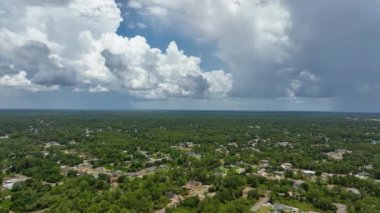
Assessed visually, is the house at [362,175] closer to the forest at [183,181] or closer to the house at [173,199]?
the forest at [183,181]

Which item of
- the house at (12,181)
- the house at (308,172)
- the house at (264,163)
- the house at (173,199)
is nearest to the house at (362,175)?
the house at (308,172)

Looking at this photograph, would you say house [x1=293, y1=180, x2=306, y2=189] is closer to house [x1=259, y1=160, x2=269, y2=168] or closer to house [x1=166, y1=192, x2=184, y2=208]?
house [x1=259, y1=160, x2=269, y2=168]

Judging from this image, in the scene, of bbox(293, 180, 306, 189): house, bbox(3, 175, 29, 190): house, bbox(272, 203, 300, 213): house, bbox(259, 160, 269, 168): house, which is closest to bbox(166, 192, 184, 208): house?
bbox(272, 203, 300, 213): house

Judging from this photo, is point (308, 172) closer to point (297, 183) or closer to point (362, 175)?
point (362, 175)

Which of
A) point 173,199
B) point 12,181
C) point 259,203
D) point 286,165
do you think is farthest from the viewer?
point 286,165

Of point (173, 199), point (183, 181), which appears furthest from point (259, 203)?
point (183, 181)

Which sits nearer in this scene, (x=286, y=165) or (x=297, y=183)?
(x=297, y=183)

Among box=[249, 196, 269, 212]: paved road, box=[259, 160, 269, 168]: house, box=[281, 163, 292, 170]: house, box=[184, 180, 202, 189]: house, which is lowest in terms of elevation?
box=[249, 196, 269, 212]: paved road

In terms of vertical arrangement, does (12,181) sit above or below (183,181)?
below

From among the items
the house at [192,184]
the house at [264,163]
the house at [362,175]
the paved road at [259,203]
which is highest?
the house at [264,163]
